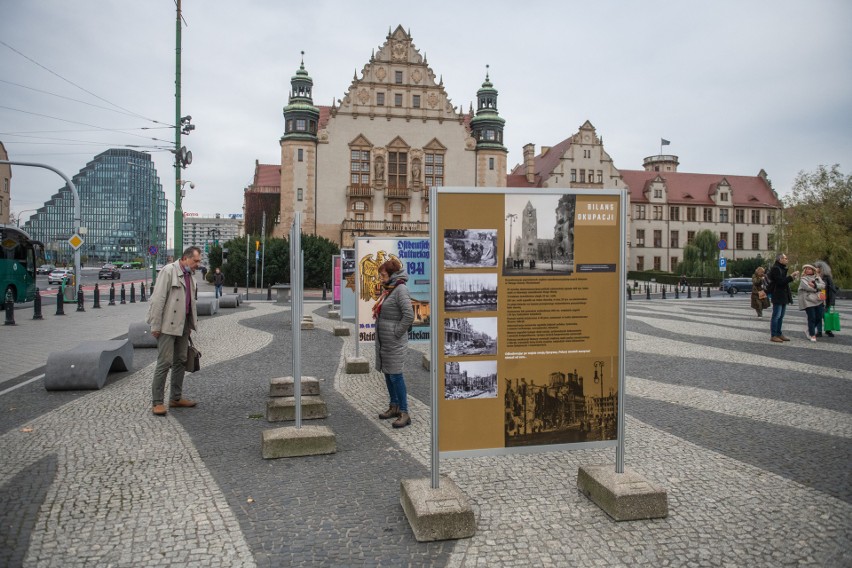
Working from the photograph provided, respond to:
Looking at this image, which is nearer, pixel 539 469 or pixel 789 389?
pixel 539 469

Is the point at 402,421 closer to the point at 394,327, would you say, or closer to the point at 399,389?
the point at 399,389

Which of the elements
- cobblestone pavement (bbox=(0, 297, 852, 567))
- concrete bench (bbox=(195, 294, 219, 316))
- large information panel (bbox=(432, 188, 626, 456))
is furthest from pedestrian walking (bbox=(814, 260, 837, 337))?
concrete bench (bbox=(195, 294, 219, 316))

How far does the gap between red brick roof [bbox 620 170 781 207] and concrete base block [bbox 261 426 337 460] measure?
73.6 meters

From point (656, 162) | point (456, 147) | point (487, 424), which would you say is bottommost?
point (487, 424)

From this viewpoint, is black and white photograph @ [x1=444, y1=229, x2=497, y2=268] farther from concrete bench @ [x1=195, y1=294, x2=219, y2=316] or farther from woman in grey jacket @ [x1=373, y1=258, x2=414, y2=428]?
concrete bench @ [x1=195, y1=294, x2=219, y2=316]

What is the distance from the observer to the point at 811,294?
44.1 ft

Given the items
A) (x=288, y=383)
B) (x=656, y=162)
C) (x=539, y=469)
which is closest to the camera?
(x=539, y=469)

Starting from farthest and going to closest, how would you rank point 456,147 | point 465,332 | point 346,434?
point 456,147 < point 346,434 < point 465,332

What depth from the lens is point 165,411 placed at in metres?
6.78

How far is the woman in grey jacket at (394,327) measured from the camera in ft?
21.0

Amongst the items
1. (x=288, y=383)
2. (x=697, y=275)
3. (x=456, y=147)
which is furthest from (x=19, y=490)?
(x=697, y=275)

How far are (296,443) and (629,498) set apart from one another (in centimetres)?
287

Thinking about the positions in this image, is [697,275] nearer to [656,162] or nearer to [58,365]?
[656,162]

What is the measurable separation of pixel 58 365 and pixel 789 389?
10.1 metres
